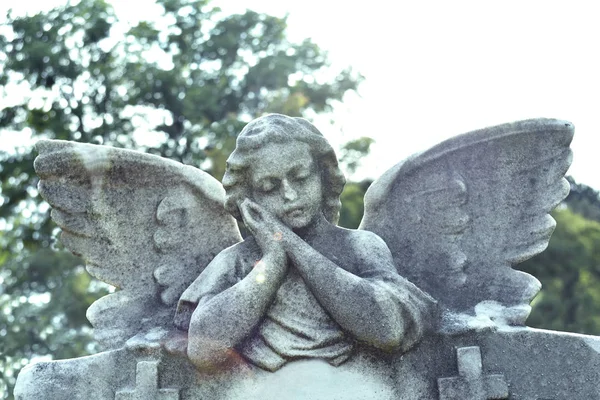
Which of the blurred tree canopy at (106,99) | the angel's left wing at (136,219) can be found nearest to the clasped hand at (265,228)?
the angel's left wing at (136,219)

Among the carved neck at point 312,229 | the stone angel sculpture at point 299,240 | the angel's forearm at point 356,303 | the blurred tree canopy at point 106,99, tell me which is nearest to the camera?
the angel's forearm at point 356,303

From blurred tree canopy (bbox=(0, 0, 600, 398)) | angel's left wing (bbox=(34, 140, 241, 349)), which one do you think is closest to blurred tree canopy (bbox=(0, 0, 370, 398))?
blurred tree canopy (bbox=(0, 0, 600, 398))

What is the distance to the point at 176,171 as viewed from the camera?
240 inches

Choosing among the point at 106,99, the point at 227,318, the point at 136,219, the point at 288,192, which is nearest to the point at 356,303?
the point at 227,318

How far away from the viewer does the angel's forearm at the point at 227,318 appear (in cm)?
524

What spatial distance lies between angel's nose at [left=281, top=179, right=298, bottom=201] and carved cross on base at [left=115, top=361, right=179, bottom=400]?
3.93 ft

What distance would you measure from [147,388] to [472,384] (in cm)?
178

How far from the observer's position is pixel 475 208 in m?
5.96

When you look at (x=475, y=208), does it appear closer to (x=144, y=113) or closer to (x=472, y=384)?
(x=472, y=384)

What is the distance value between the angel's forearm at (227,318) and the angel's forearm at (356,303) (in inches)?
11.0

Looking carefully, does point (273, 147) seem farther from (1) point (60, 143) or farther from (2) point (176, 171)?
(1) point (60, 143)

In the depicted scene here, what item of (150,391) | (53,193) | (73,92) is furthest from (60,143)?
(73,92)

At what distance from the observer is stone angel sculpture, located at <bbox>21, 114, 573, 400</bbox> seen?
5.32m

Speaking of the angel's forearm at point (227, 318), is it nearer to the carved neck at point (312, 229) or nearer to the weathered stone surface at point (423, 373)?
the weathered stone surface at point (423, 373)
